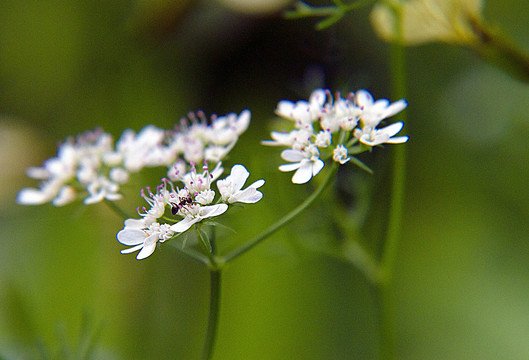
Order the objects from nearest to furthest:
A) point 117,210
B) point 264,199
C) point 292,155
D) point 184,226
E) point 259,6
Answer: point 184,226
point 292,155
point 117,210
point 264,199
point 259,6

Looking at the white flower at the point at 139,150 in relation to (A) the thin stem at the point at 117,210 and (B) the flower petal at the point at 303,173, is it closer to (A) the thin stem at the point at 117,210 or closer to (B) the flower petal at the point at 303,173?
(A) the thin stem at the point at 117,210

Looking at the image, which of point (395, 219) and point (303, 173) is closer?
point (303, 173)

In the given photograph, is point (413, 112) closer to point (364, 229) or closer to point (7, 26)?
point (364, 229)

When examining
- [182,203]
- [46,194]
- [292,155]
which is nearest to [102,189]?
[46,194]

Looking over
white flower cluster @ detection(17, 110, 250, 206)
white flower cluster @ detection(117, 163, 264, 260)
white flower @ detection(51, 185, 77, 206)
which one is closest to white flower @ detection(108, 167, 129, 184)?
white flower cluster @ detection(17, 110, 250, 206)

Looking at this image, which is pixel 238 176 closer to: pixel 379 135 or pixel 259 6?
pixel 379 135

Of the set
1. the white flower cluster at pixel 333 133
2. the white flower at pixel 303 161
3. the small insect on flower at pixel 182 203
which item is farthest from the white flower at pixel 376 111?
the small insect on flower at pixel 182 203
